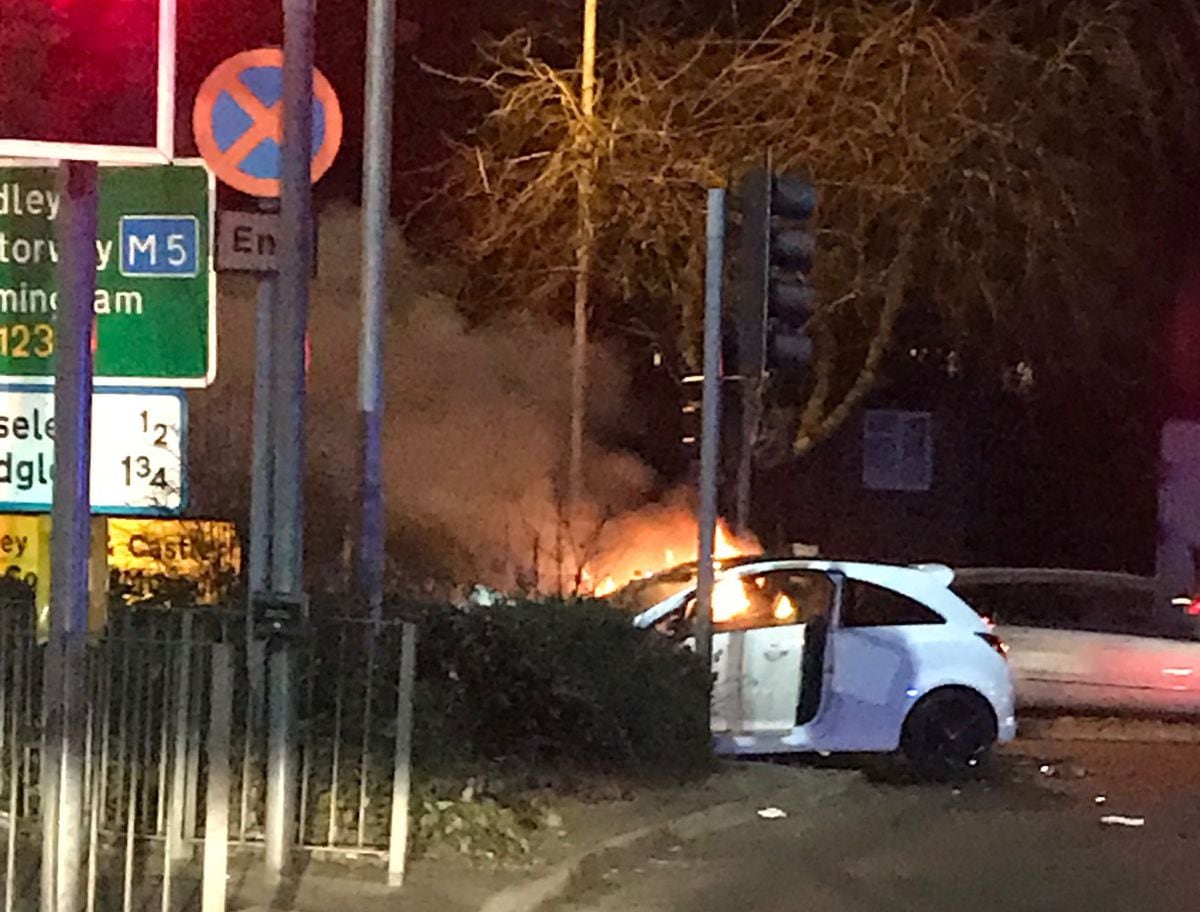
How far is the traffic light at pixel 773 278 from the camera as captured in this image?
37.8ft

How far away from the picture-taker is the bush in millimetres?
10789

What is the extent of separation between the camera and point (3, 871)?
829 centimetres

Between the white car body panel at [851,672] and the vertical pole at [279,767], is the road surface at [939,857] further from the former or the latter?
the vertical pole at [279,767]

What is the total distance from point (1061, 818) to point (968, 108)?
1120 cm

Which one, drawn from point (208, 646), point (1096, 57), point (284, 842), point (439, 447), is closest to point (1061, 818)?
point (284, 842)

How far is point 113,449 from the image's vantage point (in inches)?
338

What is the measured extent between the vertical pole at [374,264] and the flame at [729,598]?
3.47 meters

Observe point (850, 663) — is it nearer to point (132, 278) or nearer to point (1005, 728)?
point (1005, 728)

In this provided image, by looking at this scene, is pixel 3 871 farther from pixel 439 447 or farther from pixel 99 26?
pixel 439 447

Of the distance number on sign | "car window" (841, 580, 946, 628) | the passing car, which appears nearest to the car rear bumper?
"car window" (841, 580, 946, 628)

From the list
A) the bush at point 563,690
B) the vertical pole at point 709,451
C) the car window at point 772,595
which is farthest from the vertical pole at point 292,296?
the car window at point 772,595

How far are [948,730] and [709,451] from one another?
9.57ft

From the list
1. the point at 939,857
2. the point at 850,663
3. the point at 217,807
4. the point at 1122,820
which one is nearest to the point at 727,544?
the point at 850,663

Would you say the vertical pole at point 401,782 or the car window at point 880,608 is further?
the car window at point 880,608
